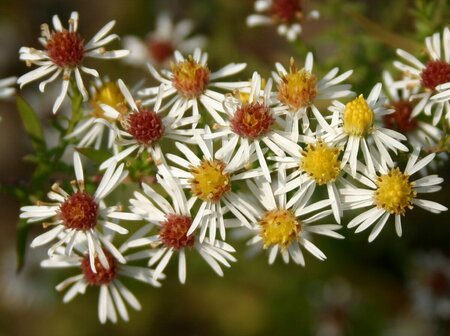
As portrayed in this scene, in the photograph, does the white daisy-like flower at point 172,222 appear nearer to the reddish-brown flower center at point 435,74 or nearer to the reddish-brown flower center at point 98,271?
the reddish-brown flower center at point 98,271

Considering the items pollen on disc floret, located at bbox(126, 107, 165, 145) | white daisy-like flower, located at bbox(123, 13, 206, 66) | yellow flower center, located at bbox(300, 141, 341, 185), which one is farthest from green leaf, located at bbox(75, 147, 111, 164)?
white daisy-like flower, located at bbox(123, 13, 206, 66)

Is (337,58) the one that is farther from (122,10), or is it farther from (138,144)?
(122,10)

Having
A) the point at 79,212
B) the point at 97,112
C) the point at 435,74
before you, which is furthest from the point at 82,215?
the point at 435,74

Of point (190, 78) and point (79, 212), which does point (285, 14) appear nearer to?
point (190, 78)

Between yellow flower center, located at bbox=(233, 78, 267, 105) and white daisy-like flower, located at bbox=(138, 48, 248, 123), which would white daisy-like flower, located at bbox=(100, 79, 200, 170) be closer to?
white daisy-like flower, located at bbox=(138, 48, 248, 123)

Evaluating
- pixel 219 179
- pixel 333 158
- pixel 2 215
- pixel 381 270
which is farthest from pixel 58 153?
pixel 2 215

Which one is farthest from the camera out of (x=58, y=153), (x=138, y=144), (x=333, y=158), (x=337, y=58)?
(x=337, y=58)
